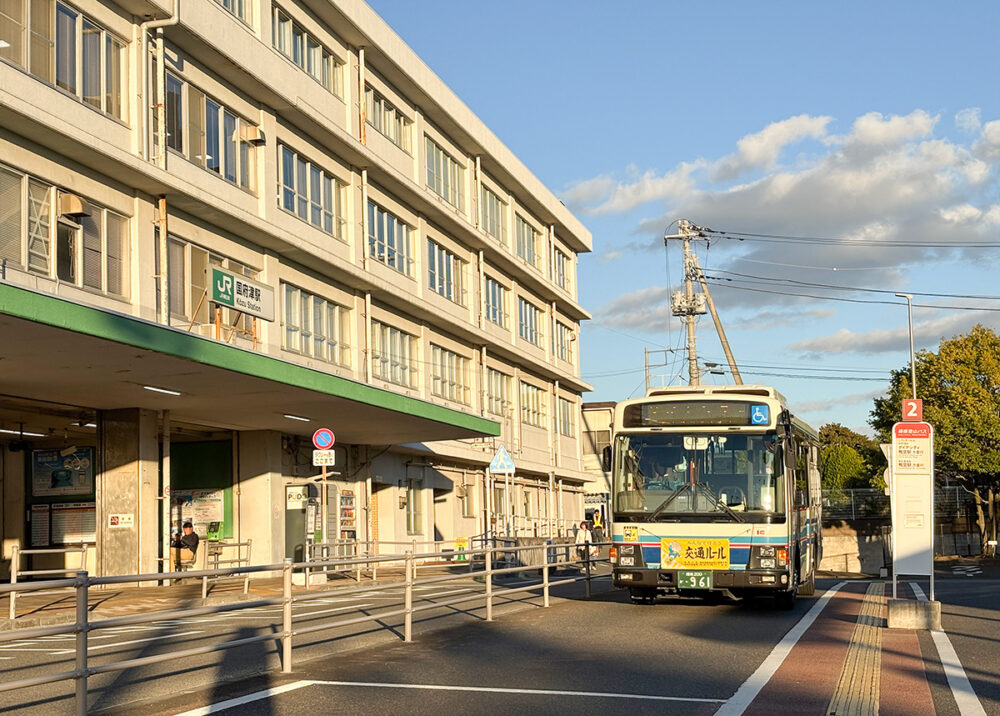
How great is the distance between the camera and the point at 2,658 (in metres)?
13.6

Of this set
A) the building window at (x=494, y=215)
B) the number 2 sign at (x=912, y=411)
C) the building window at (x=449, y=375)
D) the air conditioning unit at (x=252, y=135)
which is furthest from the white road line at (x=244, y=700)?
the building window at (x=494, y=215)

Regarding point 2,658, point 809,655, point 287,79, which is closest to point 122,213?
point 287,79

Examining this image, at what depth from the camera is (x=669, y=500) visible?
58.1 feet

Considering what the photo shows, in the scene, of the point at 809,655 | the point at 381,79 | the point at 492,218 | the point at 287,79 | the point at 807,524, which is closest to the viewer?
the point at 809,655

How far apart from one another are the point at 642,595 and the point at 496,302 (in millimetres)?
31653

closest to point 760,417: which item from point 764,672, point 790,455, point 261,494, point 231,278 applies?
point 790,455

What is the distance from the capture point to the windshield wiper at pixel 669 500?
17703mm

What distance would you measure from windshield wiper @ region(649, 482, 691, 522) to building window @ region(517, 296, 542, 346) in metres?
34.9

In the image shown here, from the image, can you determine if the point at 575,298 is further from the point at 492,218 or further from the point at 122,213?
the point at 122,213

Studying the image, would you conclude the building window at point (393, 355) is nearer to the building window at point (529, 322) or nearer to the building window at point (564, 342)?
the building window at point (529, 322)

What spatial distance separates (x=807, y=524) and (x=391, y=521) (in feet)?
69.8

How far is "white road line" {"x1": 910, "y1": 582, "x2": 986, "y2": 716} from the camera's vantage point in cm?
890

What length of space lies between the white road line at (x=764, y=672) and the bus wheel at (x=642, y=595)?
2579mm

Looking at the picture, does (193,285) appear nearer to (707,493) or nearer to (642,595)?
(642,595)
